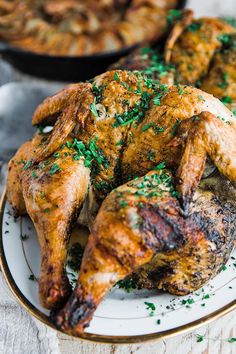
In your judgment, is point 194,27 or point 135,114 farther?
point 194,27

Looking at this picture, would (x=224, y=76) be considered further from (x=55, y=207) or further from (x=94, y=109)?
(x=55, y=207)

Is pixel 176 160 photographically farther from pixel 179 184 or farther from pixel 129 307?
pixel 129 307

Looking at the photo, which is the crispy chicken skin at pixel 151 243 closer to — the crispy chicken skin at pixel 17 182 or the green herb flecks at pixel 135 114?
the green herb flecks at pixel 135 114

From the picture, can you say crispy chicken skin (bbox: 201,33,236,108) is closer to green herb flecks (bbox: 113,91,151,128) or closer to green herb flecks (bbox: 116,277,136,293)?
green herb flecks (bbox: 113,91,151,128)

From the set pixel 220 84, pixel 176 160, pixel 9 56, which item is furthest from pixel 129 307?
pixel 9 56

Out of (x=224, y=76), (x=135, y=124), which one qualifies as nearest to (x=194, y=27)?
(x=224, y=76)

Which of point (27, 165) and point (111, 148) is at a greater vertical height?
point (111, 148)

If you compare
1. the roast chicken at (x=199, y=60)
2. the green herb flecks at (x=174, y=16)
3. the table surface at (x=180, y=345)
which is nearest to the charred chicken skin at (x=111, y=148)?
the table surface at (x=180, y=345)
